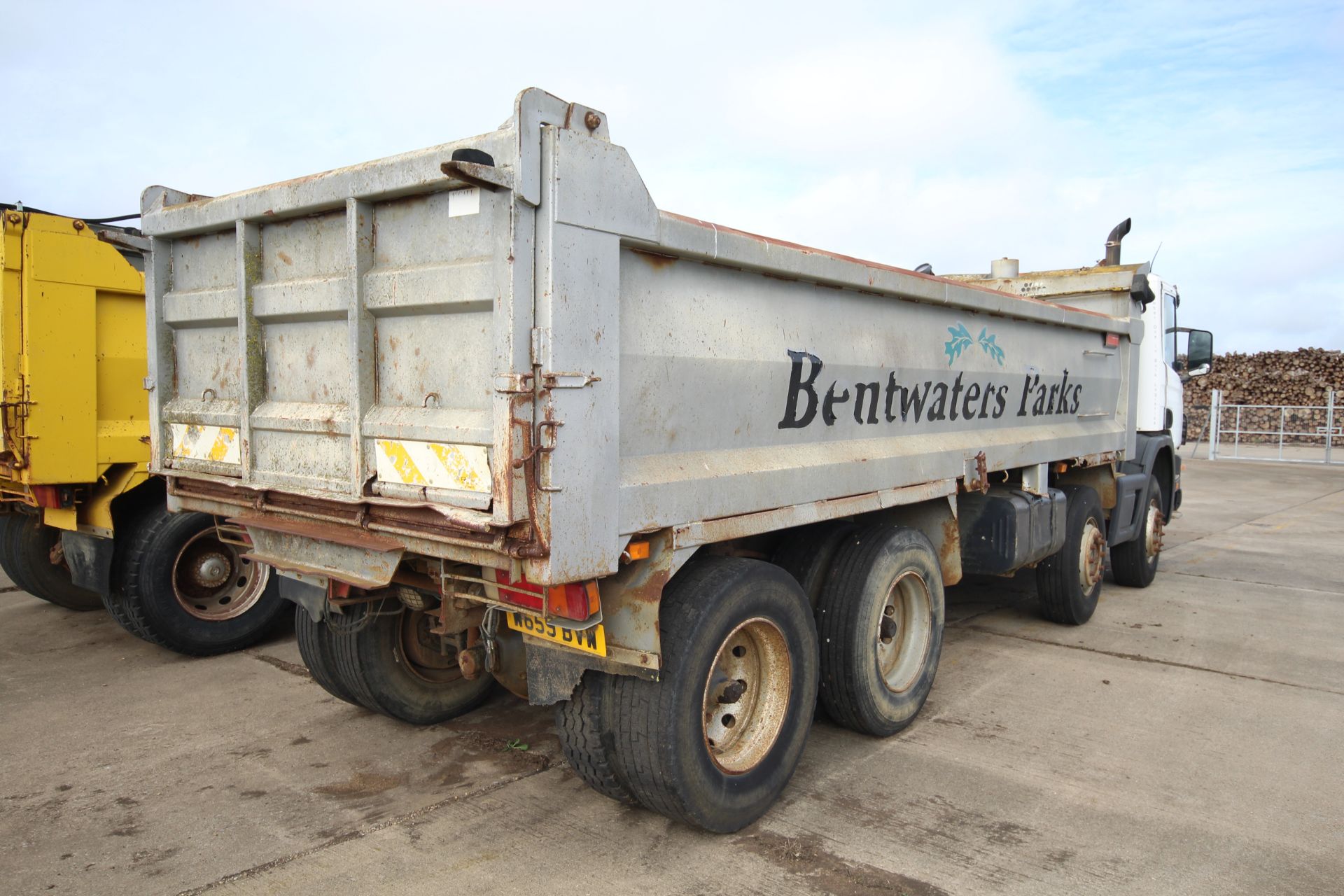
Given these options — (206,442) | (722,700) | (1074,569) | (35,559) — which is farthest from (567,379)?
(35,559)

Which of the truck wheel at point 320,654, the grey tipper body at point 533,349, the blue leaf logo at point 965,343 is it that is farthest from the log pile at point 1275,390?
the truck wheel at point 320,654

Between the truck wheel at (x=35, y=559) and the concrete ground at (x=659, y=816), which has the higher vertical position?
the truck wheel at (x=35, y=559)

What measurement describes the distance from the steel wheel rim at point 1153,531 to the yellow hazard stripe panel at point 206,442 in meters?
7.39

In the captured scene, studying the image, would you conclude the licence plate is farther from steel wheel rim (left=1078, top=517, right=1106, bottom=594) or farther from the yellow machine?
steel wheel rim (left=1078, top=517, right=1106, bottom=594)

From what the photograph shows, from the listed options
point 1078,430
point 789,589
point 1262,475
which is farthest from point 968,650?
point 1262,475

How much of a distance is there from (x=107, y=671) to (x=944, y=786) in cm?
488

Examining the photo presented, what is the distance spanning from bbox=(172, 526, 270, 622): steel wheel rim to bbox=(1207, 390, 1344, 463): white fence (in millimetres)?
23126

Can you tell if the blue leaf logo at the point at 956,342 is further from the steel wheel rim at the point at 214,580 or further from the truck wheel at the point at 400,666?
the steel wheel rim at the point at 214,580

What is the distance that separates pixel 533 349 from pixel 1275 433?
90.4 ft

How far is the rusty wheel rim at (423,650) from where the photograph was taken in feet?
14.5

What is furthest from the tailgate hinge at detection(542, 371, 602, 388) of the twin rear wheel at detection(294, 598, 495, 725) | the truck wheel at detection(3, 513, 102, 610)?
the truck wheel at detection(3, 513, 102, 610)

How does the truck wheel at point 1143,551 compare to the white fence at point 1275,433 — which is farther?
the white fence at point 1275,433

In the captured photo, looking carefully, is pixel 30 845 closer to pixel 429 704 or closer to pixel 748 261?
pixel 429 704

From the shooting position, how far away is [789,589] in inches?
143
